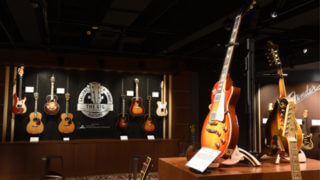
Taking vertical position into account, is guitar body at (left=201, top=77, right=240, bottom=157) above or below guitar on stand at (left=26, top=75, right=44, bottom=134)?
above

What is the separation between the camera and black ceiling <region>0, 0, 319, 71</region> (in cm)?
449

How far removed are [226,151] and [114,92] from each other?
5.79 m

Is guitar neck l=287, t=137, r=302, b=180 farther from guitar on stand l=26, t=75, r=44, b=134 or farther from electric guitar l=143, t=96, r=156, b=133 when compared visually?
guitar on stand l=26, t=75, r=44, b=134

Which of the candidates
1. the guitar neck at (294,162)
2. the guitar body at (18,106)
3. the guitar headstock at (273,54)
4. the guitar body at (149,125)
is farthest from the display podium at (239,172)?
the guitar body at (18,106)

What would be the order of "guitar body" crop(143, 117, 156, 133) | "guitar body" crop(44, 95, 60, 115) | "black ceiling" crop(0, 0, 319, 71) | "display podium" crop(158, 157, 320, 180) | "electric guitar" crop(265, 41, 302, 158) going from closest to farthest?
1. "display podium" crop(158, 157, 320, 180)
2. "electric guitar" crop(265, 41, 302, 158)
3. "black ceiling" crop(0, 0, 319, 71)
4. "guitar body" crop(44, 95, 60, 115)
5. "guitar body" crop(143, 117, 156, 133)

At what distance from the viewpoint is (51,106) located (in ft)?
21.3

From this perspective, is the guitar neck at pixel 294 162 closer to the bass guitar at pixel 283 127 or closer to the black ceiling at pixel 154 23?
the bass guitar at pixel 283 127

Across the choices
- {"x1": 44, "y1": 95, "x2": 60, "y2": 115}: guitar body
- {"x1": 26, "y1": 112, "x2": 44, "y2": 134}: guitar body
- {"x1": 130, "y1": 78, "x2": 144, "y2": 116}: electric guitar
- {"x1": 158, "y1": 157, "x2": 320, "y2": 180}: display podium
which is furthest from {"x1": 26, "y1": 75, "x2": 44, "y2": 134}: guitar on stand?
{"x1": 158, "y1": 157, "x2": 320, "y2": 180}: display podium

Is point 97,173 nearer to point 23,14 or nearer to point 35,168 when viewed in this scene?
point 35,168

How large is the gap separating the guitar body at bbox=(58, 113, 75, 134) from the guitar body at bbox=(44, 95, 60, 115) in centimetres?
20

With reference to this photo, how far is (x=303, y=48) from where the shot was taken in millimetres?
6117

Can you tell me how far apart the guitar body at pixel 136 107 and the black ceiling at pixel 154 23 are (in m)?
1.16

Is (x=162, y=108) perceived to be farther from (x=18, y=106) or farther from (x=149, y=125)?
(x=18, y=106)

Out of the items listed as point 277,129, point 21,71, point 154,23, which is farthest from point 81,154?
point 277,129
